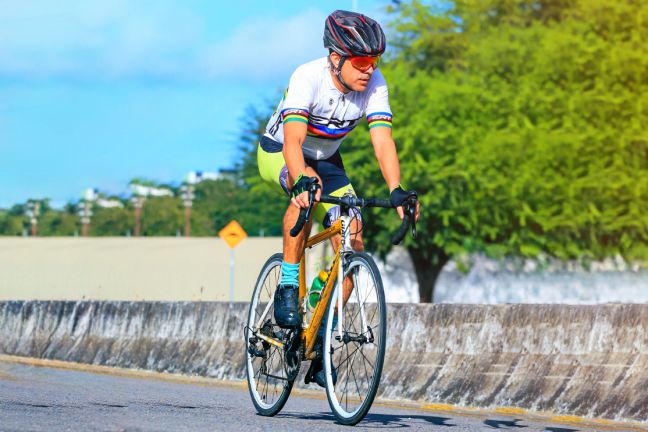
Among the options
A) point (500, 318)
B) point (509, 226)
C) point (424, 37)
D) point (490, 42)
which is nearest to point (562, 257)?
point (509, 226)

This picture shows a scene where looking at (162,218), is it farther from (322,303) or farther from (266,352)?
(322,303)

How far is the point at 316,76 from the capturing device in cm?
706

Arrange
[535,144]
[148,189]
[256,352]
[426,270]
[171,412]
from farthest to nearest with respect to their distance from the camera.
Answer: [148,189]
[426,270]
[535,144]
[256,352]
[171,412]

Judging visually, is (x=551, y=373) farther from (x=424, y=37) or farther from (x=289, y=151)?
(x=424, y=37)

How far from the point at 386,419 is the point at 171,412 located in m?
1.31

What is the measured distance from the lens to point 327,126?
23.6ft

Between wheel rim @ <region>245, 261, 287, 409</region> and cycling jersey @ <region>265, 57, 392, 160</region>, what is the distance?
1138mm

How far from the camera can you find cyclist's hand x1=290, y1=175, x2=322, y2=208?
6.63 metres

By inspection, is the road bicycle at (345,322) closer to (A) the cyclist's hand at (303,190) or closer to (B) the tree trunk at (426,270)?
(A) the cyclist's hand at (303,190)

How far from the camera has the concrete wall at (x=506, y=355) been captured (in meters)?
8.48

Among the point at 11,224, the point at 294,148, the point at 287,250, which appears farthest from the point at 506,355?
the point at 11,224

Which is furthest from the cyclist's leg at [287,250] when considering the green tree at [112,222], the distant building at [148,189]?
the distant building at [148,189]

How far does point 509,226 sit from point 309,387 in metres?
37.3

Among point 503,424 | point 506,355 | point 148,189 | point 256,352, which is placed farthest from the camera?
point 148,189
